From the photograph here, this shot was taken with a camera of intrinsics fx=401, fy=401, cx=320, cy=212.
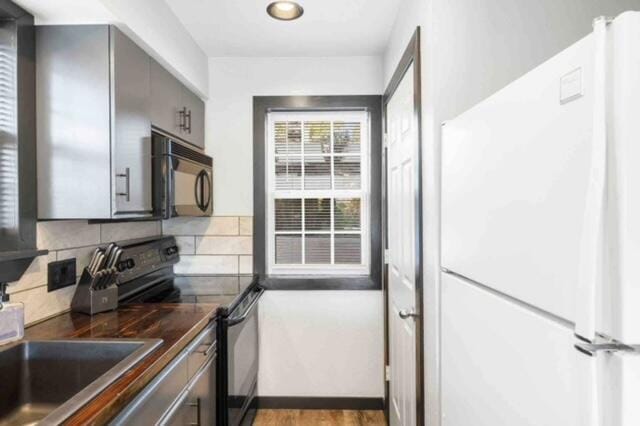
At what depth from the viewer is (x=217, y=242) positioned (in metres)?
2.76

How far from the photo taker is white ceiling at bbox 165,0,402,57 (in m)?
2.04

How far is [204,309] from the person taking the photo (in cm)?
187

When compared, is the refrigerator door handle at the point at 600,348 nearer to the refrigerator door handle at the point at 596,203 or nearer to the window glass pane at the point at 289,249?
the refrigerator door handle at the point at 596,203

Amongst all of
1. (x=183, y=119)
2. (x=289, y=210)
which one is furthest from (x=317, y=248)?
(x=183, y=119)

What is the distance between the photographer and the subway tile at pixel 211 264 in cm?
277

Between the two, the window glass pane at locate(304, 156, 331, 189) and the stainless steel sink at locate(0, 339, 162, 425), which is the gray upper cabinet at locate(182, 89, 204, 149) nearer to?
the window glass pane at locate(304, 156, 331, 189)

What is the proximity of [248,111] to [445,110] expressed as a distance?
5.44 feet

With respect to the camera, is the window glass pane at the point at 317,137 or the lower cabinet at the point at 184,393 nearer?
the lower cabinet at the point at 184,393

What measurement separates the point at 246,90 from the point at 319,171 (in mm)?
749

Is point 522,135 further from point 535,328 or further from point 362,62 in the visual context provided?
point 362,62

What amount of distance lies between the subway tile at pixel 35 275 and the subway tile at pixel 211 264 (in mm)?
1119

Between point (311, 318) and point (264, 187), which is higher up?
point (264, 187)

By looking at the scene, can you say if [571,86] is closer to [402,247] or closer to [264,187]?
[402,247]

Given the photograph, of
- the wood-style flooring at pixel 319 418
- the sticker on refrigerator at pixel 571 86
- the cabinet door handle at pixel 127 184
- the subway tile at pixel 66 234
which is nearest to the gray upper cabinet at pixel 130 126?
the cabinet door handle at pixel 127 184
